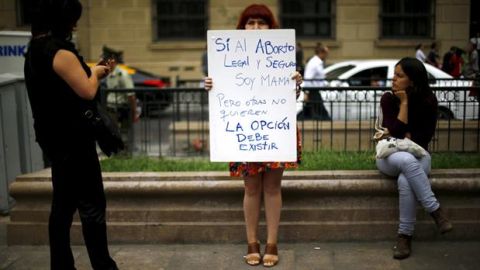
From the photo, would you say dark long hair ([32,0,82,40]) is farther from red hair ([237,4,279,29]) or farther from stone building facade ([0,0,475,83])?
stone building facade ([0,0,475,83])

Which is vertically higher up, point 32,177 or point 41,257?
point 32,177

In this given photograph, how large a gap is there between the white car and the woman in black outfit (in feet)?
11.8

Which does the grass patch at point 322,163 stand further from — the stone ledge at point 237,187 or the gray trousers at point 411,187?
the gray trousers at point 411,187

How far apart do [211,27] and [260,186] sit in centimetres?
1597

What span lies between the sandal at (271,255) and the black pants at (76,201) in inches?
48.3

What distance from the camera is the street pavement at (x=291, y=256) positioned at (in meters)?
4.75

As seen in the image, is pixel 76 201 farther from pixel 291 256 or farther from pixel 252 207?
pixel 291 256

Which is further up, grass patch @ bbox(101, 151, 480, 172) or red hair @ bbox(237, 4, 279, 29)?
red hair @ bbox(237, 4, 279, 29)

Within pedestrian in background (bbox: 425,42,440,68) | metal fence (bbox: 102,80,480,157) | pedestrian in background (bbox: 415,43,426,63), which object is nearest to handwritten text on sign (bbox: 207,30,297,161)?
metal fence (bbox: 102,80,480,157)

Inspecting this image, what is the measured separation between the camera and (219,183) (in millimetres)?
5191

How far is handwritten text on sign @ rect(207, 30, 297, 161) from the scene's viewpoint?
4.69 metres

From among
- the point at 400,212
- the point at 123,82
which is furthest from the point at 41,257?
the point at 123,82

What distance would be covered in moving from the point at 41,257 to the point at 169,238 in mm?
1047

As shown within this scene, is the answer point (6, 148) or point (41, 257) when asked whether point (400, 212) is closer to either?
point (41, 257)
